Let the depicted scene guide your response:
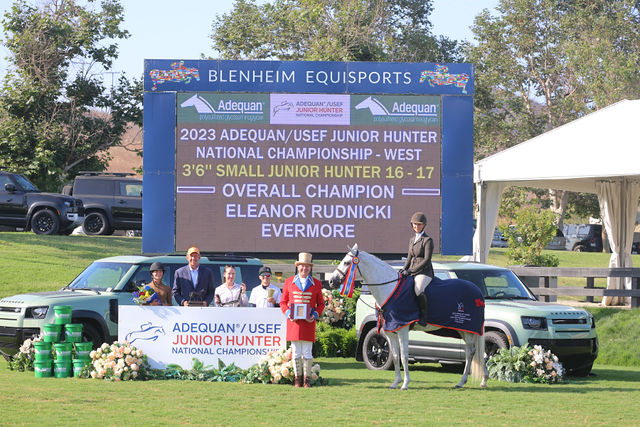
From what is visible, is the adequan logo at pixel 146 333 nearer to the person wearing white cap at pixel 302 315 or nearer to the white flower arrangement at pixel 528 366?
the person wearing white cap at pixel 302 315

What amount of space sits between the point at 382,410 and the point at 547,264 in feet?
63.5

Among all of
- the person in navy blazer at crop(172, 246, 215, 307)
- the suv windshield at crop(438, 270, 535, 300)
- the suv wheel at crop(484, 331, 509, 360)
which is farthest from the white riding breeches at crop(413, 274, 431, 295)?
the person in navy blazer at crop(172, 246, 215, 307)

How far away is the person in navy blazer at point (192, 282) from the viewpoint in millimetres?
13891

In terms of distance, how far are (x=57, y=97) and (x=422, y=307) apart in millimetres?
27447

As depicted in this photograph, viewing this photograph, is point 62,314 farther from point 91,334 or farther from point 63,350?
point 91,334

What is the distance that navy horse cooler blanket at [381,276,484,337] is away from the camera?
1268cm

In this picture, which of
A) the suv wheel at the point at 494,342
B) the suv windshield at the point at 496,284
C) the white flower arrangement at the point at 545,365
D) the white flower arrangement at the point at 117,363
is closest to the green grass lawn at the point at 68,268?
the suv windshield at the point at 496,284

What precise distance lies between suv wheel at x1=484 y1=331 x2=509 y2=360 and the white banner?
10.6 feet

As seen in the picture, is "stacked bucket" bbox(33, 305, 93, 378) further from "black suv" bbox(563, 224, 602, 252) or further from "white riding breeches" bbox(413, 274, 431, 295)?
"black suv" bbox(563, 224, 602, 252)

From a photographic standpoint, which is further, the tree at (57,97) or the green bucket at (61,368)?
the tree at (57,97)

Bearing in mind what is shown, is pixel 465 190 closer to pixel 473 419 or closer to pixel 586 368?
pixel 586 368

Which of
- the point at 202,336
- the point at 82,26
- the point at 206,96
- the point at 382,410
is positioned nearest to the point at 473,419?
the point at 382,410

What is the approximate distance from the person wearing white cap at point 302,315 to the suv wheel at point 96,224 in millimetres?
21521

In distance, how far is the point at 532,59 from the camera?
189ft
